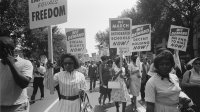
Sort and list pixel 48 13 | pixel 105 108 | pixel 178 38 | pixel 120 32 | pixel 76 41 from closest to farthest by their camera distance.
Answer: pixel 48 13
pixel 120 32
pixel 105 108
pixel 178 38
pixel 76 41

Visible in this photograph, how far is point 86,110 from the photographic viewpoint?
532 cm

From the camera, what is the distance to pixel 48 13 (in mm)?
6465

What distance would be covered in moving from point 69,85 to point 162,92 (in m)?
1.90

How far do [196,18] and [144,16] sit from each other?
6767 mm

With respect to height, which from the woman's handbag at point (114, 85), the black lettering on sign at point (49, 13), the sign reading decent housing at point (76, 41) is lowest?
the woman's handbag at point (114, 85)

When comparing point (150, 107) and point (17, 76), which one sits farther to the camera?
point (150, 107)

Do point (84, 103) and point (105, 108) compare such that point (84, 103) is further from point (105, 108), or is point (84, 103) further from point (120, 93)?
point (105, 108)

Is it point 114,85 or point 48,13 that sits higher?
point 48,13

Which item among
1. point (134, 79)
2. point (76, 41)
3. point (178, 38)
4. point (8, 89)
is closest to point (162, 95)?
point (8, 89)

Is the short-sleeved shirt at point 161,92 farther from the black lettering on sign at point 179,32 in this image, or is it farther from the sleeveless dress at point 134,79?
the black lettering on sign at point 179,32

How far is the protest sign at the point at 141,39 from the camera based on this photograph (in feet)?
44.8

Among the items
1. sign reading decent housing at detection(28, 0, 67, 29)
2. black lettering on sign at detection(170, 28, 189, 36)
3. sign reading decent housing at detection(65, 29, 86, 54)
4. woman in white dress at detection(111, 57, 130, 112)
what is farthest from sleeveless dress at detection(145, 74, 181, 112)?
black lettering on sign at detection(170, 28, 189, 36)

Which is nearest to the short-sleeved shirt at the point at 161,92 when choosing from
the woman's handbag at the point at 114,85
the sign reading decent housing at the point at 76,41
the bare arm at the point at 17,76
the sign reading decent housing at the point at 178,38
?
the bare arm at the point at 17,76

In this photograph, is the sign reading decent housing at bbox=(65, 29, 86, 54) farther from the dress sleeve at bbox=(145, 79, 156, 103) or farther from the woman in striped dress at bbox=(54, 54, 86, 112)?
the dress sleeve at bbox=(145, 79, 156, 103)
